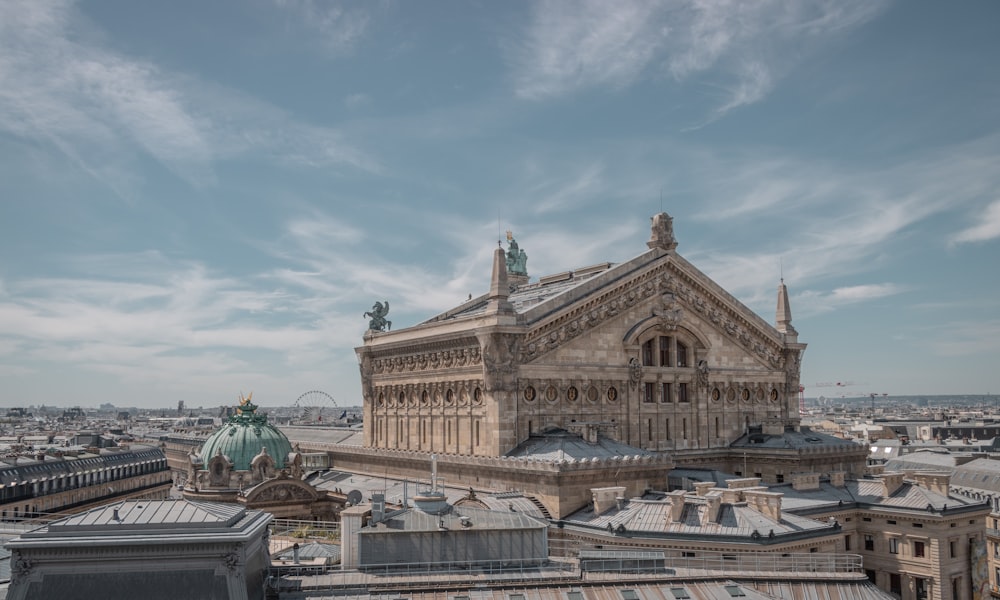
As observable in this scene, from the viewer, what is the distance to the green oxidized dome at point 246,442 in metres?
79.4

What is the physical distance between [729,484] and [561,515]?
482 inches

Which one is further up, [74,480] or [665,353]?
[665,353]

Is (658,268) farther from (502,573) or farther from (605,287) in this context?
(502,573)

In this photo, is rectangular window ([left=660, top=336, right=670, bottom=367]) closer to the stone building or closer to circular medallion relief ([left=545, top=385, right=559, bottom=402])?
the stone building

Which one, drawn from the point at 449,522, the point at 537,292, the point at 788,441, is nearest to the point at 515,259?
the point at 537,292

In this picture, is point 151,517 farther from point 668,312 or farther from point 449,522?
point 668,312

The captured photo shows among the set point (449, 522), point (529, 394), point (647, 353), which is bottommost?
point (449, 522)

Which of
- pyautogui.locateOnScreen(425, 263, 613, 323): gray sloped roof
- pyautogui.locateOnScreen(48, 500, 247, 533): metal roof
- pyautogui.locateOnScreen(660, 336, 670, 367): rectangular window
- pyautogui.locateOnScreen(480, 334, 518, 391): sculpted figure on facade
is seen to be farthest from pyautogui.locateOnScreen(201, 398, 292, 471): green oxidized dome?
pyautogui.locateOnScreen(48, 500, 247, 533): metal roof

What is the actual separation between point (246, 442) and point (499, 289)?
2572cm

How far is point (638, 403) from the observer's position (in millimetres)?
78750

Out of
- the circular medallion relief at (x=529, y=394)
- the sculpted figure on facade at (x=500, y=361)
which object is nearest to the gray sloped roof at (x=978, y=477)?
the circular medallion relief at (x=529, y=394)

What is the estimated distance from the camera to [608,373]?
76.8 m

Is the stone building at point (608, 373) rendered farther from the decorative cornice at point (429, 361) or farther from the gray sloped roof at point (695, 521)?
the gray sloped roof at point (695, 521)

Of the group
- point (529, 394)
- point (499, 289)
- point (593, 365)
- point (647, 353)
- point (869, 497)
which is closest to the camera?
point (869, 497)
